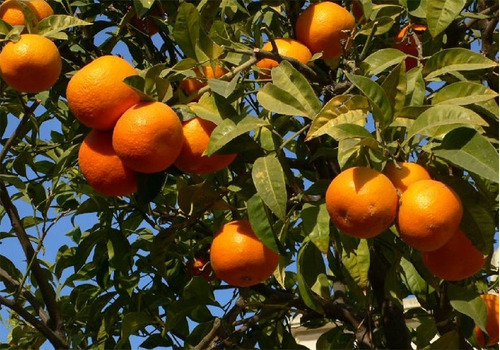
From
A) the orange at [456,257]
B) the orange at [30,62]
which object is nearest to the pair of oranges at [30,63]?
the orange at [30,62]

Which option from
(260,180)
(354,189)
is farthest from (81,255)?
(354,189)

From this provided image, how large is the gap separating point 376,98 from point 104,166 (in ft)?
1.66

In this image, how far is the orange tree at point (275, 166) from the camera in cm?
136

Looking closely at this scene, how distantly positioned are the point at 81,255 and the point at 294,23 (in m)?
0.90

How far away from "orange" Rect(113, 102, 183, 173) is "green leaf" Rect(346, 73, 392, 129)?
0.33 metres

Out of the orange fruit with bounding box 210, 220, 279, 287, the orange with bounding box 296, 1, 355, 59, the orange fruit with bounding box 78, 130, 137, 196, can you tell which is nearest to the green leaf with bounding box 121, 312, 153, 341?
the orange fruit with bounding box 210, 220, 279, 287

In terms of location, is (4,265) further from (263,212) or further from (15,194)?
(263,212)

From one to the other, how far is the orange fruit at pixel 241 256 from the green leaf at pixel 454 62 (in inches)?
18.9

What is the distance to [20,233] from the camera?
204cm

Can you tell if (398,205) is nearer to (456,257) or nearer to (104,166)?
(456,257)

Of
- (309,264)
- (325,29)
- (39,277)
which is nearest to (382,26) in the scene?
(325,29)

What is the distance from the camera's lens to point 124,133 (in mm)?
1376

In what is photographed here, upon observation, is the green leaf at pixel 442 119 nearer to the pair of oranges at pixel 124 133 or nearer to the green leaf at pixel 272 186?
the green leaf at pixel 272 186

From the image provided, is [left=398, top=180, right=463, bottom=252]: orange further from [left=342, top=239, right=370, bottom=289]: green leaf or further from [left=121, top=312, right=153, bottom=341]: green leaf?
[left=121, top=312, right=153, bottom=341]: green leaf
